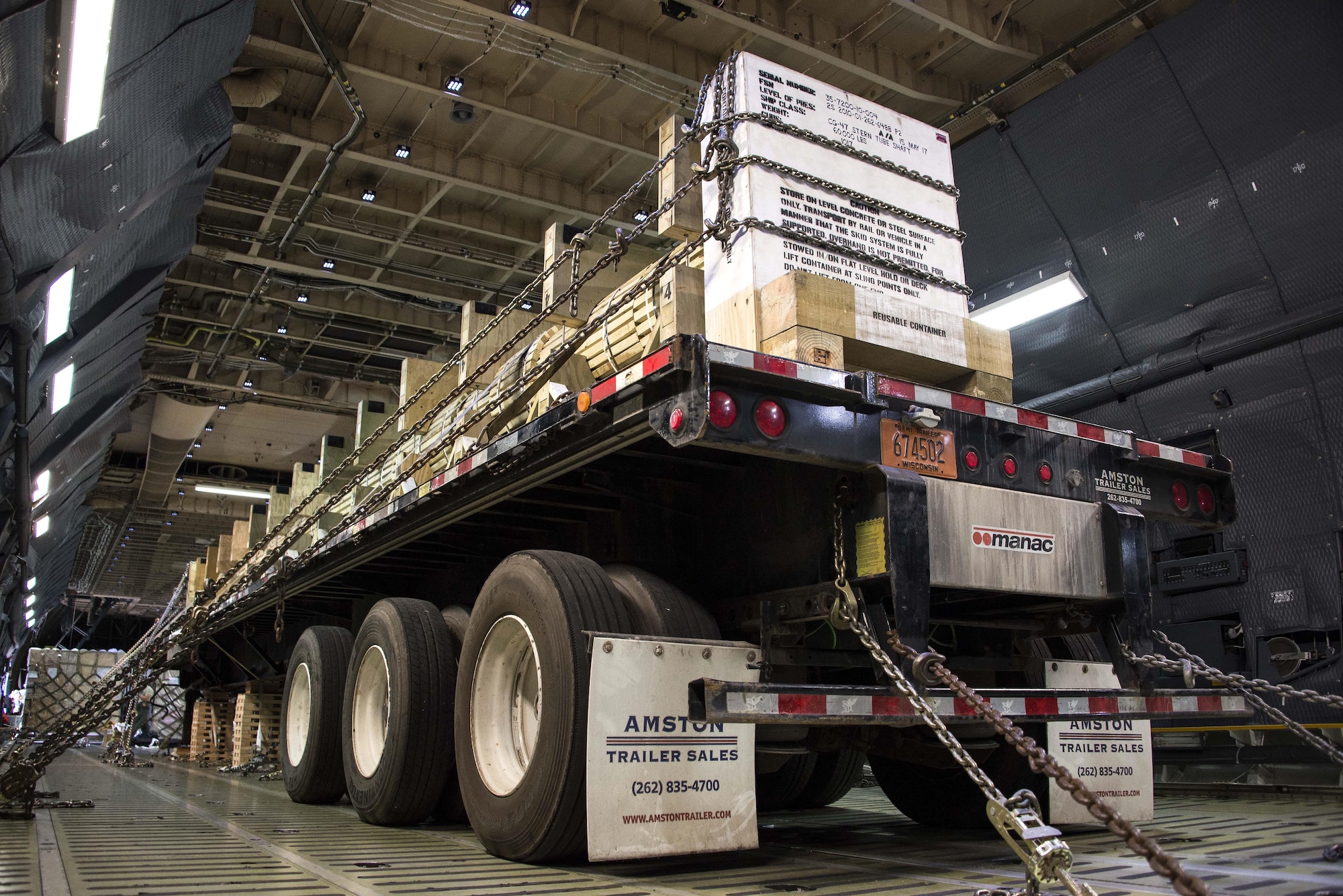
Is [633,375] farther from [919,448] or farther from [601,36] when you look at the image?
[601,36]

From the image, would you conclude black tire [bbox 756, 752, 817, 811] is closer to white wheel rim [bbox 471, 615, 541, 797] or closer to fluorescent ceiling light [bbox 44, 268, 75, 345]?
white wheel rim [bbox 471, 615, 541, 797]

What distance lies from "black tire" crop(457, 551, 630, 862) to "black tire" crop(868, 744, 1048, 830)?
191 centimetres

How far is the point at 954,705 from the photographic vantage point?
328 cm

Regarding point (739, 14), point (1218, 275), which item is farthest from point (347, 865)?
point (739, 14)

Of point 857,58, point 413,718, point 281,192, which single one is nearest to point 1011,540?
point 413,718

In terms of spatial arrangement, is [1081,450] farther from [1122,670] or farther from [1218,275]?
[1218,275]

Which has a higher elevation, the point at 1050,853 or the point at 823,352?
the point at 823,352

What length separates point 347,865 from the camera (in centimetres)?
383

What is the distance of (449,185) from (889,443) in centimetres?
1233

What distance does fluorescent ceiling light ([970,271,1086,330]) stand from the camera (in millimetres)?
9062

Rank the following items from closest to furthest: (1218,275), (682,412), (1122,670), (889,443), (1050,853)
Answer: (1050,853) < (682,412) < (889,443) < (1122,670) < (1218,275)

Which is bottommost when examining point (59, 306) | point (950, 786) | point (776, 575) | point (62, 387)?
point (950, 786)

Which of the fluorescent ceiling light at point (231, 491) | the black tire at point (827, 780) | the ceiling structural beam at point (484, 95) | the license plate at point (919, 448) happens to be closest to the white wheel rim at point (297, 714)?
the black tire at point (827, 780)

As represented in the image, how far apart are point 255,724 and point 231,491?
1768 cm
